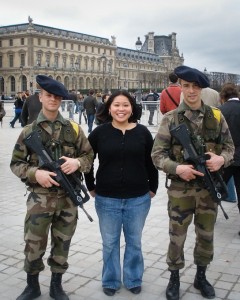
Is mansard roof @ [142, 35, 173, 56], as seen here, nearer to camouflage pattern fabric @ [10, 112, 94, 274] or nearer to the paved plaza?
the paved plaza

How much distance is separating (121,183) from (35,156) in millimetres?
737

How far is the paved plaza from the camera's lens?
12.7 ft

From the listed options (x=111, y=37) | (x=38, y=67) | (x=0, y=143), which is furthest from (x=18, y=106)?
(x=111, y=37)

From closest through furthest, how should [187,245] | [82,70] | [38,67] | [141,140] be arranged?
[141,140] → [187,245] → [38,67] → [82,70]

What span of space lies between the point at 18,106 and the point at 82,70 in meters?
85.7

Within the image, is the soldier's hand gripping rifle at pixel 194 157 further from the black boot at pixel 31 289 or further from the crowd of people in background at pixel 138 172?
the black boot at pixel 31 289

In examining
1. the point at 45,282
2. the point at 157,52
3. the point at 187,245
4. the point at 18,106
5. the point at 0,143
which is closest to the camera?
the point at 45,282

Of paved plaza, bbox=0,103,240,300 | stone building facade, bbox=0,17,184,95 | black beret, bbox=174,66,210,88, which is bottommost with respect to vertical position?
paved plaza, bbox=0,103,240,300

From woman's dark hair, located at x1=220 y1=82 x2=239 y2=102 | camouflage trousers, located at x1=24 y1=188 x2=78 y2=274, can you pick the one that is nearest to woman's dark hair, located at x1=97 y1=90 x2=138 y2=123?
camouflage trousers, located at x1=24 y1=188 x2=78 y2=274

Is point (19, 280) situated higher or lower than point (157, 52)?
lower

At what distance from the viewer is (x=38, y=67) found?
9088 cm

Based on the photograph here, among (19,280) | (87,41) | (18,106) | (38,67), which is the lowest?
(19,280)

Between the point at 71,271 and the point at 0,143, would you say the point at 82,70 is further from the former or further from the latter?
the point at 71,271

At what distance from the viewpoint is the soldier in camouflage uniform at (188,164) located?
3.52 meters
